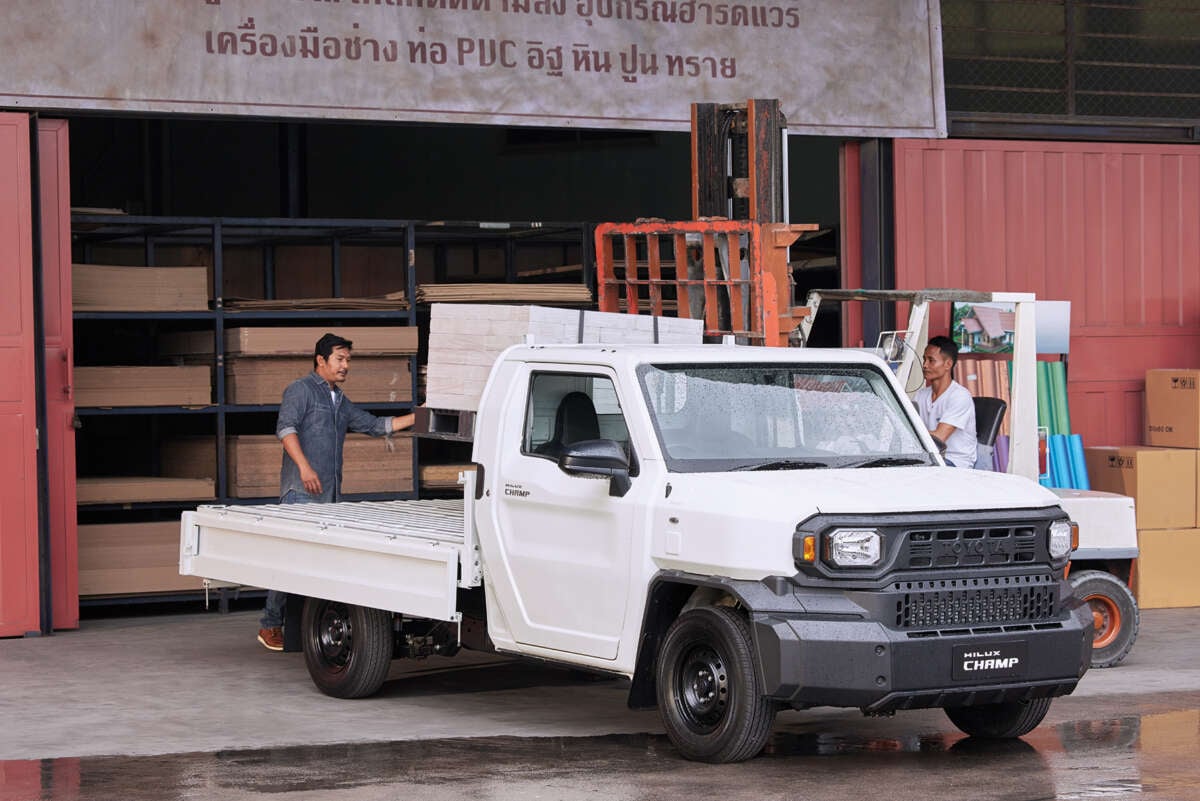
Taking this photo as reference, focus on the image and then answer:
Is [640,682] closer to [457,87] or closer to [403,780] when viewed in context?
[403,780]

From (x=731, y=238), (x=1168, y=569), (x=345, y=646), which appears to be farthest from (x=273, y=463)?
(x=1168, y=569)

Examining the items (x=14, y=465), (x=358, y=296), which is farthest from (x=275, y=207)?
(x=14, y=465)

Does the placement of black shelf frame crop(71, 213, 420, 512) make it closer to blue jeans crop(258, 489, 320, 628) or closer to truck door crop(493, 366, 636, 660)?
blue jeans crop(258, 489, 320, 628)

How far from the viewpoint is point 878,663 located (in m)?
7.69

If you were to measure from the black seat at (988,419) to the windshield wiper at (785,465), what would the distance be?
9.21ft

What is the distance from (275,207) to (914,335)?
12.9 m

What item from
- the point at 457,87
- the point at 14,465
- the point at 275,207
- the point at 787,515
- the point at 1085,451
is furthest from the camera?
the point at 275,207

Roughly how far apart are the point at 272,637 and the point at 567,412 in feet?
12.7

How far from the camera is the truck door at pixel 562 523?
28.2ft

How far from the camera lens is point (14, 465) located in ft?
42.0

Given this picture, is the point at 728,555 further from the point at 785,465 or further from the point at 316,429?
the point at 316,429

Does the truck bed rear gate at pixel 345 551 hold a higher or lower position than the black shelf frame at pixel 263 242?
lower

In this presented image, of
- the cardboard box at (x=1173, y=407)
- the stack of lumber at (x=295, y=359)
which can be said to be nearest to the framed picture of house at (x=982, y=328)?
the cardboard box at (x=1173, y=407)

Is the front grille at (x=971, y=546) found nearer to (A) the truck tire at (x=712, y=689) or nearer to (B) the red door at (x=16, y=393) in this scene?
(A) the truck tire at (x=712, y=689)
